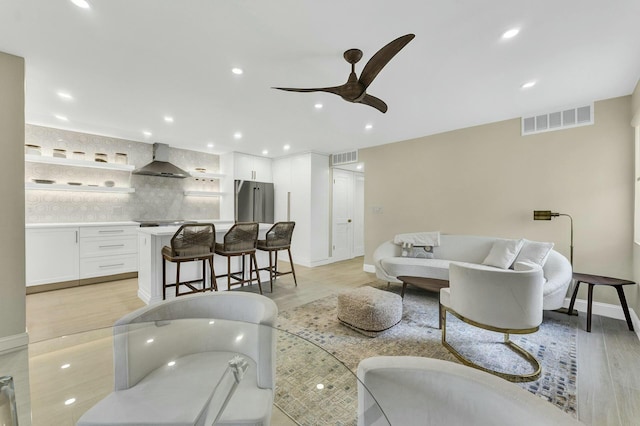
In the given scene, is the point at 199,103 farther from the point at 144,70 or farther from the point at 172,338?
the point at 172,338

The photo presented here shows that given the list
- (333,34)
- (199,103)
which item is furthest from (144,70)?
(333,34)

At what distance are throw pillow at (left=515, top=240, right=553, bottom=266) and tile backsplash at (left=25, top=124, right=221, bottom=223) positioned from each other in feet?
19.4

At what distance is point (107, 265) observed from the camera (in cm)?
428

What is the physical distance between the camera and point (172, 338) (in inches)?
56.3

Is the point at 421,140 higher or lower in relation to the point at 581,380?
higher

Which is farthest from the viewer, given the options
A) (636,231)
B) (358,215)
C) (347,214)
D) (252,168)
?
(358,215)

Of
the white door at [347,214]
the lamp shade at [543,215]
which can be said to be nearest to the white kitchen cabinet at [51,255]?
the white door at [347,214]

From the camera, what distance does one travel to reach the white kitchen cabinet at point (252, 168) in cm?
584

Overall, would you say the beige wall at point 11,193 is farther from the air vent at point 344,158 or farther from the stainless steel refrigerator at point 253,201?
the air vent at point 344,158

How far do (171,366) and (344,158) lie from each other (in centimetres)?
504

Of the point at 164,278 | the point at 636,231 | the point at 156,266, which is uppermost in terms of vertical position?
the point at 636,231

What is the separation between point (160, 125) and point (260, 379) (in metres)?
4.23

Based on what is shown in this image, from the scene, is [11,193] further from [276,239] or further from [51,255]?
[276,239]

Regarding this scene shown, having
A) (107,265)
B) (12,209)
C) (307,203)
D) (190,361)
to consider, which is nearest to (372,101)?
(190,361)
